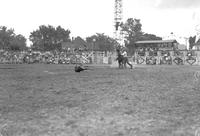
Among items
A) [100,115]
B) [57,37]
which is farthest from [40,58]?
[57,37]

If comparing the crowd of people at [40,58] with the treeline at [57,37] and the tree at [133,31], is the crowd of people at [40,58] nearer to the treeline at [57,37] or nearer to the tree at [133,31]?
the treeline at [57,37]

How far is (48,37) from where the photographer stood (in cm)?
12025

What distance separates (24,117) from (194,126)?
3.44 meters

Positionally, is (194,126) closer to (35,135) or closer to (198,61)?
(35,135)

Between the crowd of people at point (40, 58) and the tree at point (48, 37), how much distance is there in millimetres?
70245

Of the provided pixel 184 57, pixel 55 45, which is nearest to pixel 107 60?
pixel 184 57

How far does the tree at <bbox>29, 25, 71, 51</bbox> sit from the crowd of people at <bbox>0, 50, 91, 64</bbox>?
2766 inches

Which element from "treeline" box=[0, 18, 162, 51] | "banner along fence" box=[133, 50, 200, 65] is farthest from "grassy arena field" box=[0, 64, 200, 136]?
"treeline" box=[0, 18, 162, 51]

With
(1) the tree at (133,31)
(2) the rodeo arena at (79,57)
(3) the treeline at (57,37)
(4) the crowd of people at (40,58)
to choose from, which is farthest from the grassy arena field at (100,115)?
(1) the tree at (133,31)

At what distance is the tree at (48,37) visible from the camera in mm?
118875

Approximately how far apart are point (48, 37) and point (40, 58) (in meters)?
74.2

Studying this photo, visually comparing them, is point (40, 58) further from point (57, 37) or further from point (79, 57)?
point (57, 37)

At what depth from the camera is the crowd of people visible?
1829 inches

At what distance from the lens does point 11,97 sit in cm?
962
